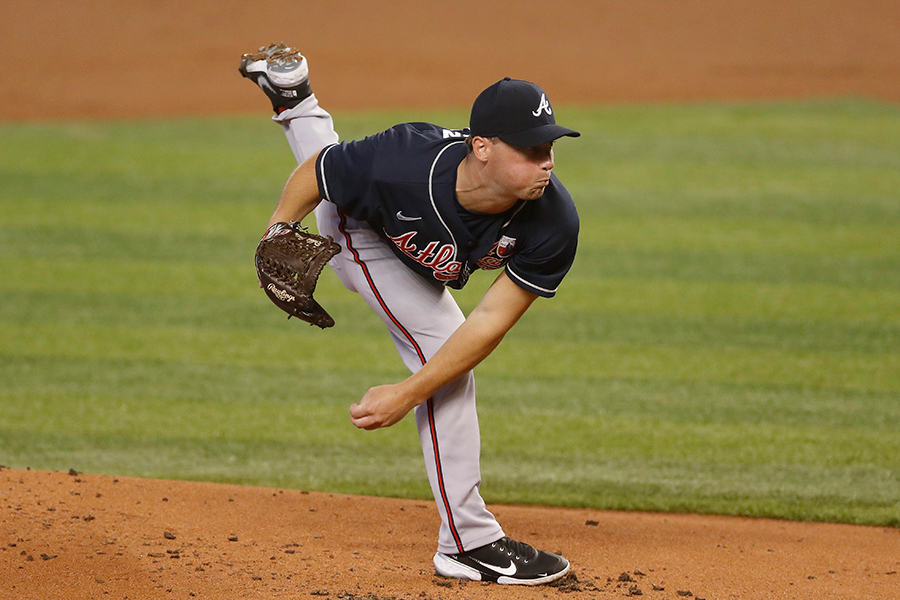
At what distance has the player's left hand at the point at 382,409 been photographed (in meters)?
3.41

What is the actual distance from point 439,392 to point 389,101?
40.1 ft

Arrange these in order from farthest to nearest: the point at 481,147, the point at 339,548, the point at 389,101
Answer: the point at 389,101, the point at 339,548, the point at 481,147

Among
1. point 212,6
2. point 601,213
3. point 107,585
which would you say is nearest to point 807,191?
point 601,213

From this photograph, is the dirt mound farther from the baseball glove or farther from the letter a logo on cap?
the letter a logo on cap

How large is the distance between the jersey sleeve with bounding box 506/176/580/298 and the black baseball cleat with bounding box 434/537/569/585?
996 millimetres

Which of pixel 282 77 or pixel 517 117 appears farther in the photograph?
pixel 282 77

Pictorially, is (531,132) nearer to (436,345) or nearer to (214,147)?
(436,345)

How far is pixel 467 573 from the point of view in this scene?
372 centimetres

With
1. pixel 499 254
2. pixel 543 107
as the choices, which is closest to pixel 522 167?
pixel 543 107

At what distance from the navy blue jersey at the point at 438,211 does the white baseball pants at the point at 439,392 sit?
0.59ft

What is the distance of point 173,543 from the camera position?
3.92 m

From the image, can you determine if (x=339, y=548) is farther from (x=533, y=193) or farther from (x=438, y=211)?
(x=533, y=193)

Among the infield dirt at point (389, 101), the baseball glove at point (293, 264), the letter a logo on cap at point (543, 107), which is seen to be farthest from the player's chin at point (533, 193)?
the infield dirt at point (389, 101)

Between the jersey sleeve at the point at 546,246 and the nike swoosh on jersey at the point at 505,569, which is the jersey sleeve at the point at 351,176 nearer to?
the jersey sleeve at the point at 546,246
